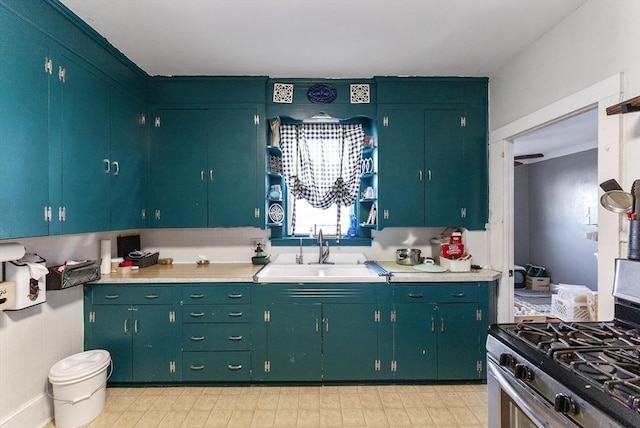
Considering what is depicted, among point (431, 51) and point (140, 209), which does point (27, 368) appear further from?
point (431, 51)

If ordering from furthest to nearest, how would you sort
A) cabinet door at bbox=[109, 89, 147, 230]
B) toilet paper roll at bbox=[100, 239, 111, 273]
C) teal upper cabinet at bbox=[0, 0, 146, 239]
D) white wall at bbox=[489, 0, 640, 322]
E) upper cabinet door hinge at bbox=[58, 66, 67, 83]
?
toilet paper roll at bbox=[100, 239, 111, 273], cabinet door at bbox=[109, 89, 147, 230], upper cabinet door hinge at bbox=[58, 66, 67, 83], teal upper cabinet at bbox=[0, 0, 146, 239], white wall at bbox=[489, 0, 640, 322]

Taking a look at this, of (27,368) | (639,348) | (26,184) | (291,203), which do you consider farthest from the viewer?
(291,203)

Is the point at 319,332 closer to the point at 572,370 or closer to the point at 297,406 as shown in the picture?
the point at 297,406

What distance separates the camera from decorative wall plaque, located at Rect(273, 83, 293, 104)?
118 inches

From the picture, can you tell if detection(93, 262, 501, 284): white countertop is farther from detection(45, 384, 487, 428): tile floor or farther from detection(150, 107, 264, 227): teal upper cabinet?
detection(45, 384, 487, 428): tile floor

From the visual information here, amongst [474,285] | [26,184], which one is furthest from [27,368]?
[474,285]

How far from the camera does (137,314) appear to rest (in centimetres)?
256

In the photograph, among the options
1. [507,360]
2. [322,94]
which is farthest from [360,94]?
[507,360]

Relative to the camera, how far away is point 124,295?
8.40 ft

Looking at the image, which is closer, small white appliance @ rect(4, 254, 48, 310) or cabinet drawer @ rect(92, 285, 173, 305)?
small white appliance @ rect(4, 254, 48, 310)

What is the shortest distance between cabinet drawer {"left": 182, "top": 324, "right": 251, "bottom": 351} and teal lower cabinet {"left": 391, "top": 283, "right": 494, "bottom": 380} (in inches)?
47.5

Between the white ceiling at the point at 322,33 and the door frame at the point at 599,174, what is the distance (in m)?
0.57

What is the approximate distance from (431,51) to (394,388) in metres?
2.66

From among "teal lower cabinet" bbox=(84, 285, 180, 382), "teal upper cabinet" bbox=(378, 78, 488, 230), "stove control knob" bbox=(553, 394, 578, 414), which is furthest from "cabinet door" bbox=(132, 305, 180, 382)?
"stove control knob" bbox=(553, 394, 578, 414)
